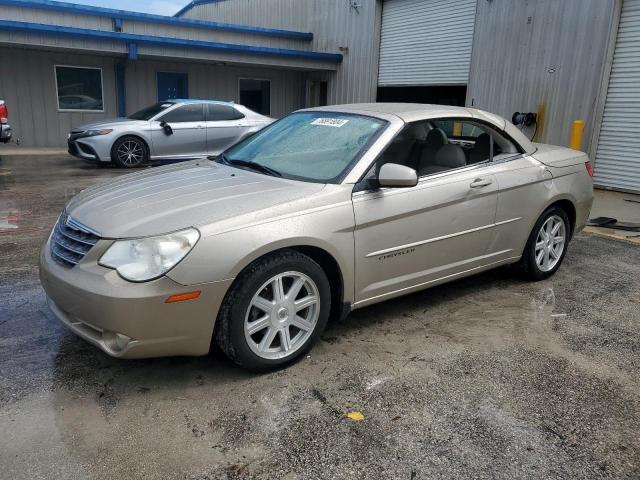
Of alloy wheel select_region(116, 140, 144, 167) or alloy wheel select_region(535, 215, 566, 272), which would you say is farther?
alloy wheel select_region(116, 140, 144, 167)

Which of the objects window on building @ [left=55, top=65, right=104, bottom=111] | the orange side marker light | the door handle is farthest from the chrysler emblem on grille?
window on building @ [left=55, top=65, right=104, bottom=111]

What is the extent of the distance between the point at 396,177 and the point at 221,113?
9.67 metres

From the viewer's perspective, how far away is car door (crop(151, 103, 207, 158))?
38.8ft

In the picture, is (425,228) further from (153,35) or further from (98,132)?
(153,35)

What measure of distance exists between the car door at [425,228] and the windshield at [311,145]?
0.28 m

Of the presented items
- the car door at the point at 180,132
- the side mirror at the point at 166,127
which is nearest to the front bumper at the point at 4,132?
the car door at the point at 180,132

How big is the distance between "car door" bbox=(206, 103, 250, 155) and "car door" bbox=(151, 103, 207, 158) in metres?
0.14

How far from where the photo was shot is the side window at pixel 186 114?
11.9 m

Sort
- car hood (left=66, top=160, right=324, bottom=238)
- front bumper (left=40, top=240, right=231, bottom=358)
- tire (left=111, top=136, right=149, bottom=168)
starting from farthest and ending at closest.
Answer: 1. tire (left=111, top=136, right=149, bottom=168)
2. car hood (left=66, top=160, right=324, bottom=238)
3. front bumper (left=40, top=240, right=231, bottom=358)

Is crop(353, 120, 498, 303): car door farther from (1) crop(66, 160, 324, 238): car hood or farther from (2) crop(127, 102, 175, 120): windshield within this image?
(2) crop(127, 102, 175, 120): windshield

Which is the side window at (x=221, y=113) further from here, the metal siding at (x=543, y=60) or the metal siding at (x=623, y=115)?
the metal siding at (x=623, y=115)

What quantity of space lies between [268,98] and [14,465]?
18.3 m

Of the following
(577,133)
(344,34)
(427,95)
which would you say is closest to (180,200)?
(577,133)

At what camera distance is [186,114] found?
1202cm
